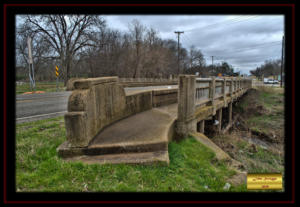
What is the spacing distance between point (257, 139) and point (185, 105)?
7002 millimetres

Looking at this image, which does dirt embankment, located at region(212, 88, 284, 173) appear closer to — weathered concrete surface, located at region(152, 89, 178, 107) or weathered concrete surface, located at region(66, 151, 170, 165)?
weathered concrete surface, located at region(66, 151, 170, 165)

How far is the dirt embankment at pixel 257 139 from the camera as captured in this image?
4836mm

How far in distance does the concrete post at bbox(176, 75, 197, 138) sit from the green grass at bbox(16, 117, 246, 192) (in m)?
1.15

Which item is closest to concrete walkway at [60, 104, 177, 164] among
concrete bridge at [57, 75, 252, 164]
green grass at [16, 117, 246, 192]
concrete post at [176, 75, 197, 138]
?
concrete bridge at [57, 75, 252, 164]

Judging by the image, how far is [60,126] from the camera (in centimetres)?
507

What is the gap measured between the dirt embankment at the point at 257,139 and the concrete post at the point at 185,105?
5.35ft

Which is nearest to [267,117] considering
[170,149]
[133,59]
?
[170,149]

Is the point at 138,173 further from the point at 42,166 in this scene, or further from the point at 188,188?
the point at 42,166

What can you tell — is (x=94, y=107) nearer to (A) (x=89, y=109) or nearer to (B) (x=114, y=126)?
(A) (x=89, y=109)

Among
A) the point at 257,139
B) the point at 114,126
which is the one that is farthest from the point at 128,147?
the point at 257,139

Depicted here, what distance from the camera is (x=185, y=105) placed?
4547mm

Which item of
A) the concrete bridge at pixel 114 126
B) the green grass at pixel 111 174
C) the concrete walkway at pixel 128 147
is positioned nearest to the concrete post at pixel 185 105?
the concrete bridge at pixel 114 126

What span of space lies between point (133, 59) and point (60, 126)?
30.7 meters

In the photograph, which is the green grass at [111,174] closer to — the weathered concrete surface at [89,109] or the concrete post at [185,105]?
the weathered concrete surface at [89,109]
